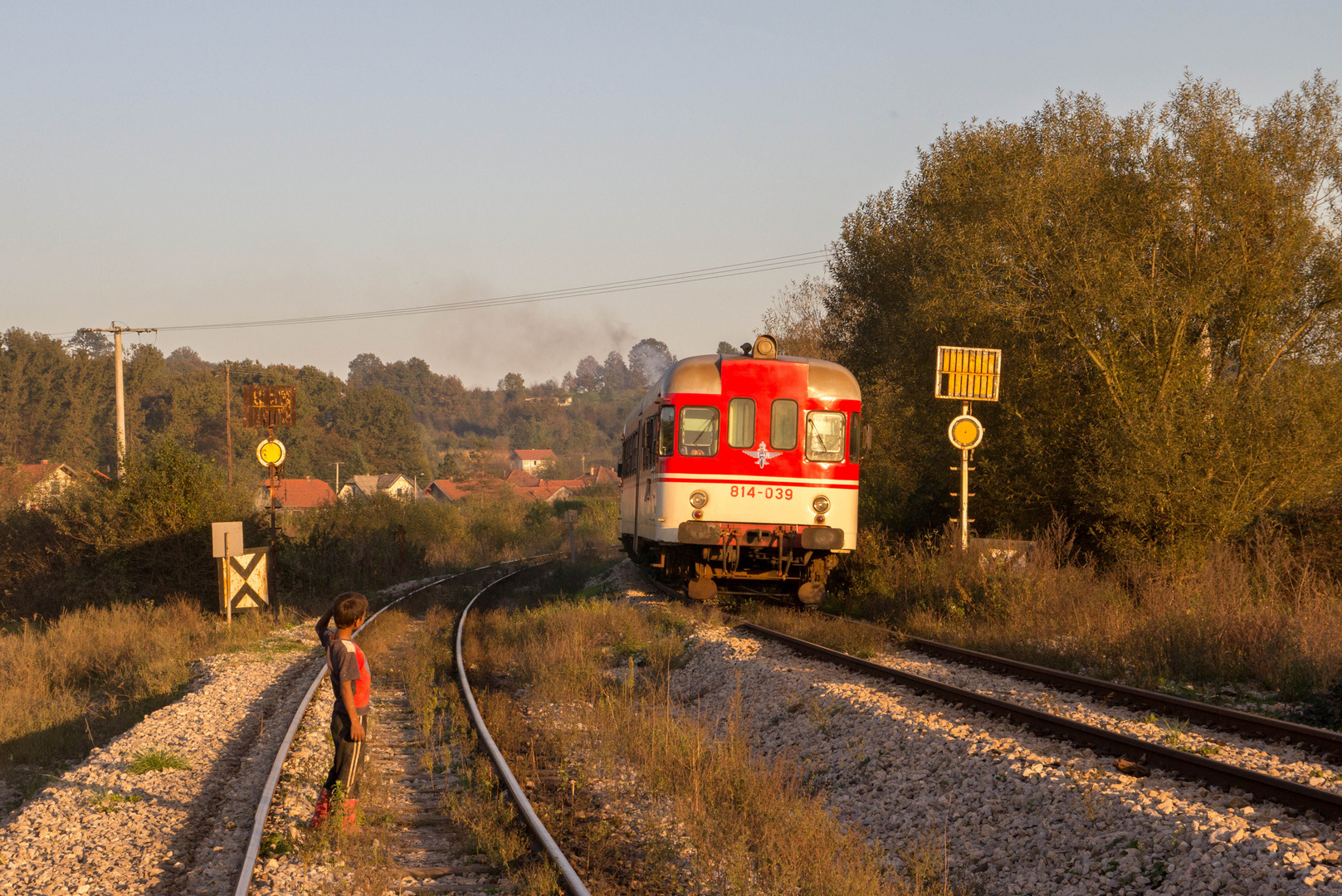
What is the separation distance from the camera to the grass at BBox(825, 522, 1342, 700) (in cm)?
1040

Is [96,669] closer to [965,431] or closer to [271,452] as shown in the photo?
[271,452]

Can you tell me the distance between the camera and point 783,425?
15680mm

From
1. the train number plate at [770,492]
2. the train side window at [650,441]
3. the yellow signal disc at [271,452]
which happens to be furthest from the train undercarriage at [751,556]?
the yellow signal disc at [271,452]

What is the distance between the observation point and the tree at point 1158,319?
1633cm

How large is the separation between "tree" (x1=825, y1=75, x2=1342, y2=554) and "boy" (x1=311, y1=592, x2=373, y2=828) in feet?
44.1

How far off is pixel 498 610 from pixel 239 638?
467 cm

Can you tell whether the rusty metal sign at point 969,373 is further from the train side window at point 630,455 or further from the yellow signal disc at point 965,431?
the train side window at point 630,455

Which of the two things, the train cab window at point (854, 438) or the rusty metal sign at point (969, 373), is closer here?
the train cab window at point (854, 438)

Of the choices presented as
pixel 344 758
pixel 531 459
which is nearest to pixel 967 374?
pixel 344 758

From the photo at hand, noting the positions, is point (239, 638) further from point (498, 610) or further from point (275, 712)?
point (275, 712)

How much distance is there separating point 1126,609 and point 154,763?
11.7 meters

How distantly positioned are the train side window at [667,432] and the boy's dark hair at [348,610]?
358 inches

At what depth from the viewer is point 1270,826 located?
5.65 m

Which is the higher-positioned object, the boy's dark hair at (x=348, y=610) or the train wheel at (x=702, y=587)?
the boy's dark hair at (x=348, y=610)
